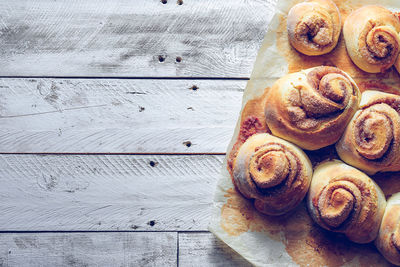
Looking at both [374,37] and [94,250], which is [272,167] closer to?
[374,37]

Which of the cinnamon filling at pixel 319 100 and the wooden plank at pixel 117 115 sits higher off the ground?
the cinnamon filling at pixel 319 100

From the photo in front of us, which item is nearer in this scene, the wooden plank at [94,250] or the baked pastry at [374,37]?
the baked pastry at [374,37]

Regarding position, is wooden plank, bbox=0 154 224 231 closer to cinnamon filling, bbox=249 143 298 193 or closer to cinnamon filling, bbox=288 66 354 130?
cinnamon filling, bbox=249 143 298 193

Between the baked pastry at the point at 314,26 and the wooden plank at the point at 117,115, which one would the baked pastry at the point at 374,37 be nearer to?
the baked pastry at the point at 314,26

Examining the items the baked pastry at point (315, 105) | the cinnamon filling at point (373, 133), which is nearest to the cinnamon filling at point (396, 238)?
the cinnamon filling at point (373, 133)

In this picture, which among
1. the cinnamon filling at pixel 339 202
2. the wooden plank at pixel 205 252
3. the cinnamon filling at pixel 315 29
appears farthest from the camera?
the wooden plank at pixel 205 252

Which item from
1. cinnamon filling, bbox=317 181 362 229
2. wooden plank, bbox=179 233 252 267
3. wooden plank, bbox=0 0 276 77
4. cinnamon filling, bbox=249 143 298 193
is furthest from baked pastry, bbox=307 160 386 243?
wooden plank, bbox=0 0 276 77

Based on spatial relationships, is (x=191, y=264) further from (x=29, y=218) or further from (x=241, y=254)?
(x=29, y=218)
